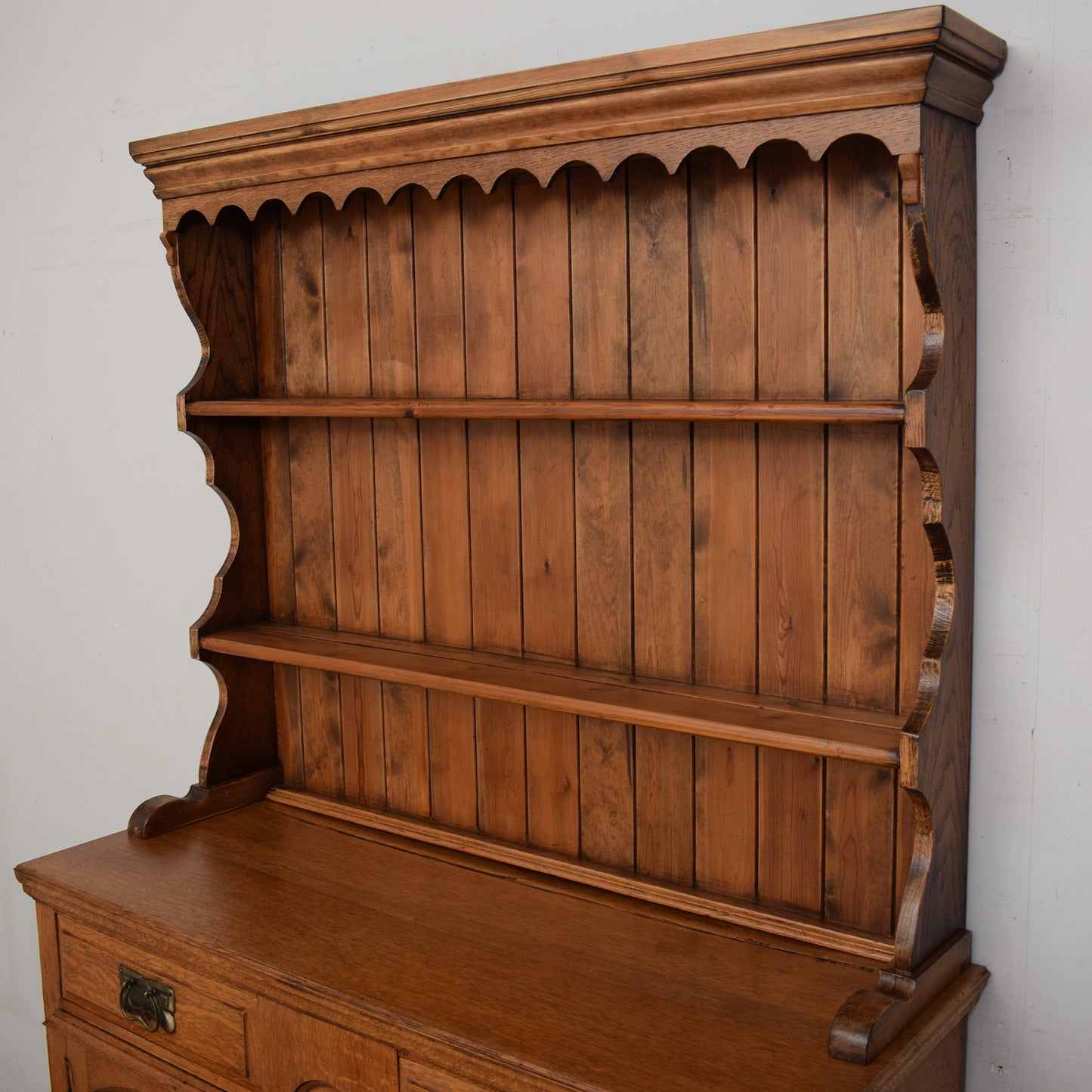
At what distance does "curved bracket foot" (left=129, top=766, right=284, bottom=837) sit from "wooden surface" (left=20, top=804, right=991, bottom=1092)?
3 centimetres

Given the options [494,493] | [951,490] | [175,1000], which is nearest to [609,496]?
[494,493]

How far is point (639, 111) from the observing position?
61.9 inches

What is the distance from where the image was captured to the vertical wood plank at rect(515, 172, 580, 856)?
1.95 meters

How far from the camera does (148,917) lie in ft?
6.30

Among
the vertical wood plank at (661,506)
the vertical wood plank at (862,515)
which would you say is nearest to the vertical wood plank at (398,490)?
the vertical wood plank at (661,506)

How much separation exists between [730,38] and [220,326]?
48.2 inches

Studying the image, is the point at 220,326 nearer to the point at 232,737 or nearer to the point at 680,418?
the point at 232,737

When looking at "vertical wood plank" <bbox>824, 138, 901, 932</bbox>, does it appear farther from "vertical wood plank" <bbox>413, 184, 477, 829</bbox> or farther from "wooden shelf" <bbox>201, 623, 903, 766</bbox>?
"vertical wood plank" <bbox>413, 184, 477, 829</bbox>

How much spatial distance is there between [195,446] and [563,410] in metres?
1.22

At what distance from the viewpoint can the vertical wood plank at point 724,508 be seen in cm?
176

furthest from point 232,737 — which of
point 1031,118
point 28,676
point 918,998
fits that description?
point 1031,118

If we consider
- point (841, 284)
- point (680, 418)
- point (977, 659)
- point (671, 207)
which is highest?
point (671, 207)

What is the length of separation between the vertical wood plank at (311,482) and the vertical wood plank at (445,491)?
0.25 m

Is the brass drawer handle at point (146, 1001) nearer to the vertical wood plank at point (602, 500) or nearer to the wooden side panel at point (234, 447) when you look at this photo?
the wooden side panel at point (234, 447)
